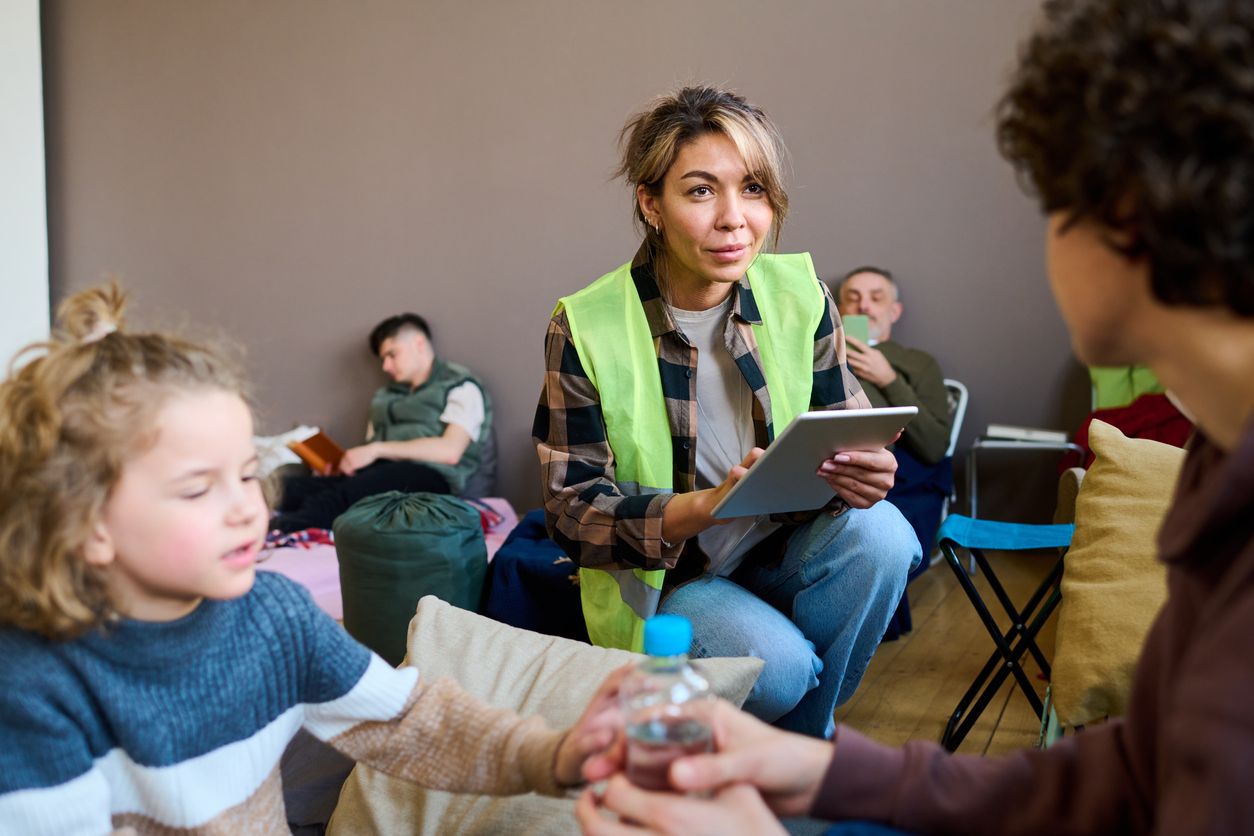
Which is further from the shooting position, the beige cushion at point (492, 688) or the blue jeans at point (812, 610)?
the blue jeans at point (812, 610)

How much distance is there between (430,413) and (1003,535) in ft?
8.35

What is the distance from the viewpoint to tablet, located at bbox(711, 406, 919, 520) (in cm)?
132

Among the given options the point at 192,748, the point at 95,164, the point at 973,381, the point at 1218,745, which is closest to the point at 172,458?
the point at 192,748

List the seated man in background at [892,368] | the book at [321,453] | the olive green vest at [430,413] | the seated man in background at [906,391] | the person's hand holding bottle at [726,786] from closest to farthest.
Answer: the person's hand holding bottle at [726,786] → the seated man in background at [906,391] → the seated man in background at [892,368] → the book at [321,453] → the olive green vest at [430,413]

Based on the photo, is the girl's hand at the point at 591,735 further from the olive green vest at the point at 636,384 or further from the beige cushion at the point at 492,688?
the olive green vest at the point at 636,384

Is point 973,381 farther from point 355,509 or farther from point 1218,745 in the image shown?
point 1218,745

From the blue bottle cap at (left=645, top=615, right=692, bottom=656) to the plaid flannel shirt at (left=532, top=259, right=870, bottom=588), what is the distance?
2.67 ft

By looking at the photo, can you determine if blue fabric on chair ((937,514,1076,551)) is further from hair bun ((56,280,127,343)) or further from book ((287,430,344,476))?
book ((287,430,344,476))

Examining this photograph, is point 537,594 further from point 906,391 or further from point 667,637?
point 906,391

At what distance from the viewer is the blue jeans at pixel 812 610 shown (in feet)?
5.18

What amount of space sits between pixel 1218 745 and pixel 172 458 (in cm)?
89

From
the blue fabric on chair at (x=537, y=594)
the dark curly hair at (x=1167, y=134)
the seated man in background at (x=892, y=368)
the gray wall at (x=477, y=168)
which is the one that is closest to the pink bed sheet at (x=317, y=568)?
the blue fabric on chair at (x=537, y=594)

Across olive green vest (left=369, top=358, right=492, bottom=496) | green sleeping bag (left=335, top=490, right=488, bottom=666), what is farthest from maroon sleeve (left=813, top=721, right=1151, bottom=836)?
olive green vest (left=369, top=358, right=492, bottom=496)

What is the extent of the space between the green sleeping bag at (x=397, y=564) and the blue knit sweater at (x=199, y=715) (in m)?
1.12
